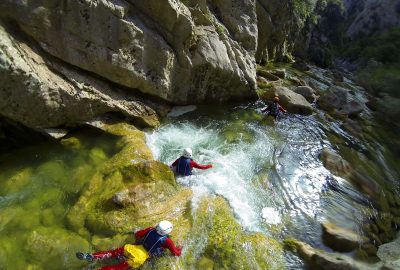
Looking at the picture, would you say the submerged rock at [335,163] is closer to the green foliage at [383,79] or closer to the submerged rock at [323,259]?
the submerged rock at [323,259]

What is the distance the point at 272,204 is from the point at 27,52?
9.14 m

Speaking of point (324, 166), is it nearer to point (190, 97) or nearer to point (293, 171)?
point (293, 171)

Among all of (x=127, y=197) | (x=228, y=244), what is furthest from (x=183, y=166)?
(x=228, y=244)

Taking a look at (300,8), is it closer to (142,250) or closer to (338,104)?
(338,104)

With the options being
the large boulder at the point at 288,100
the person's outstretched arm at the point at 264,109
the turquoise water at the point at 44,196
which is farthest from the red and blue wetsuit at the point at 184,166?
the large boulder at the point at 288,100

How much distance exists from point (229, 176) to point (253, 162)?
5.54ft

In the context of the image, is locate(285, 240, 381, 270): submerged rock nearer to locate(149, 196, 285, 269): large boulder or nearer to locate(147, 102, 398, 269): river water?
locate(147, 102, 398, 269): river water

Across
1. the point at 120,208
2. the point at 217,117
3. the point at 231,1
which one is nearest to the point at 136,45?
the point at 217,117

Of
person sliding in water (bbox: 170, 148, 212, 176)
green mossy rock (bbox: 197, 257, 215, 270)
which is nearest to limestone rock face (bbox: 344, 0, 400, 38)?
person sliding in water (bbox: 170, 148, 212, 176)

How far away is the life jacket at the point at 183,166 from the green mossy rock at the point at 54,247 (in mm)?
3756

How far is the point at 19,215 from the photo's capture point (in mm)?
8594

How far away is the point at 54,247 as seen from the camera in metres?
7.86

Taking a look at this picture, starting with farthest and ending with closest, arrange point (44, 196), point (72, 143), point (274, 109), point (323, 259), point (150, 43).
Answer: point (274, 109) < point (150, 43) < point (72, 143) < point (44, 196) < point (323, 259)

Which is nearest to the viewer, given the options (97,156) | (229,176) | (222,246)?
(222,246)
